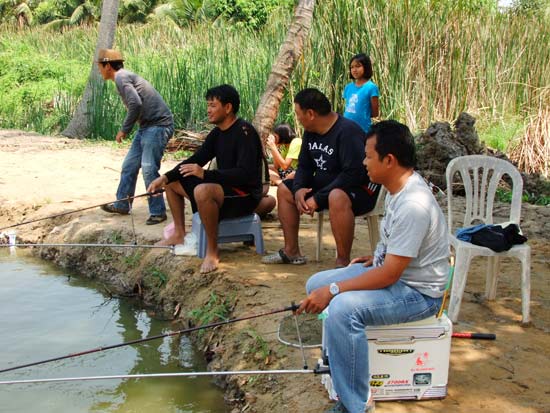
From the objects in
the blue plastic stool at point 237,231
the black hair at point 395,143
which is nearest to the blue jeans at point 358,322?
the black hair at point 395,143

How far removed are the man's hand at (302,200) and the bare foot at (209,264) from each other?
2.54 ft

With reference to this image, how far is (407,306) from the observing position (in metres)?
3.35

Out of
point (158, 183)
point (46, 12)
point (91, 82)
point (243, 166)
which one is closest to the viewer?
point (243, 166)

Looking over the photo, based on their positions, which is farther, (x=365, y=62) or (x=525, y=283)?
(x=365, y=62)

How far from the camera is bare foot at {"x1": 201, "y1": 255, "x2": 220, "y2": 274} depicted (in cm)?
577

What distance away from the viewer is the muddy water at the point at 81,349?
4461mm

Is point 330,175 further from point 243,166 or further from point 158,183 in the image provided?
point 158,183

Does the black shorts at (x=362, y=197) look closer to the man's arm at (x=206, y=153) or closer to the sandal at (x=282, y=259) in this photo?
the sandal at (x=282, y=259)

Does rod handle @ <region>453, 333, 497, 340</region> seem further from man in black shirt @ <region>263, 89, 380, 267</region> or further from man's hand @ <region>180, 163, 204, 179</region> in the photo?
man's hand @ <region>180, 163, 204, 179</region>

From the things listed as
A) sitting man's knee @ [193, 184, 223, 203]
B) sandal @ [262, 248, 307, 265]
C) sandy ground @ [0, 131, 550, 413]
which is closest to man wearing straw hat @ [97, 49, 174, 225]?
sandy ground @ [0, 131, 550, 413]

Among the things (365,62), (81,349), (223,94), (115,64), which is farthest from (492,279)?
(115,64)

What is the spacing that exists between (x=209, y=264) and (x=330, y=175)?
1146 millimetres

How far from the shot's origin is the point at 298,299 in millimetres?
5004

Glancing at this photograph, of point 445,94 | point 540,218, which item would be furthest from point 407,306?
point 445,94
